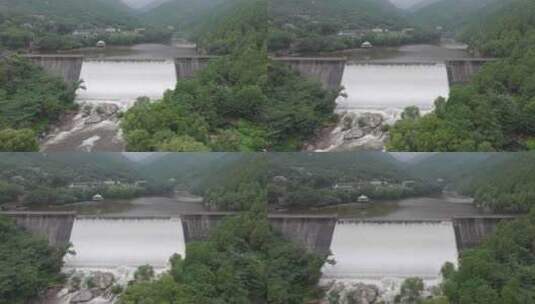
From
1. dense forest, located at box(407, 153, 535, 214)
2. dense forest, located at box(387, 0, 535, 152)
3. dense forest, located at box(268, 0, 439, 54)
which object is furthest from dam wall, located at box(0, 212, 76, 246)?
dense forest, located at box(407, 153, 535, 214)

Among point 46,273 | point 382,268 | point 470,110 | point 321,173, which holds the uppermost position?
point 470,110

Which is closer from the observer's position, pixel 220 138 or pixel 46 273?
pixel 220 138

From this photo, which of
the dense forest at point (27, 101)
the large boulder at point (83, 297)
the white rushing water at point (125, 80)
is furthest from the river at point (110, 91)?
the large boulder at point (83, 297)

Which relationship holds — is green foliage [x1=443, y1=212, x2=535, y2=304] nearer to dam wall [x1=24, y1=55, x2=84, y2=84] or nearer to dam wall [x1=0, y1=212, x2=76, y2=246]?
dam wall [x1=0, y1=212, x2=76, y2=246]

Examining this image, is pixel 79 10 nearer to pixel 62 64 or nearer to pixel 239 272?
pixel 62 64

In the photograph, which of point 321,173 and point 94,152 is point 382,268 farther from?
point 94,152

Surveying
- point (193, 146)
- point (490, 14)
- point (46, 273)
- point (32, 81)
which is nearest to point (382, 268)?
point (193, 146)
